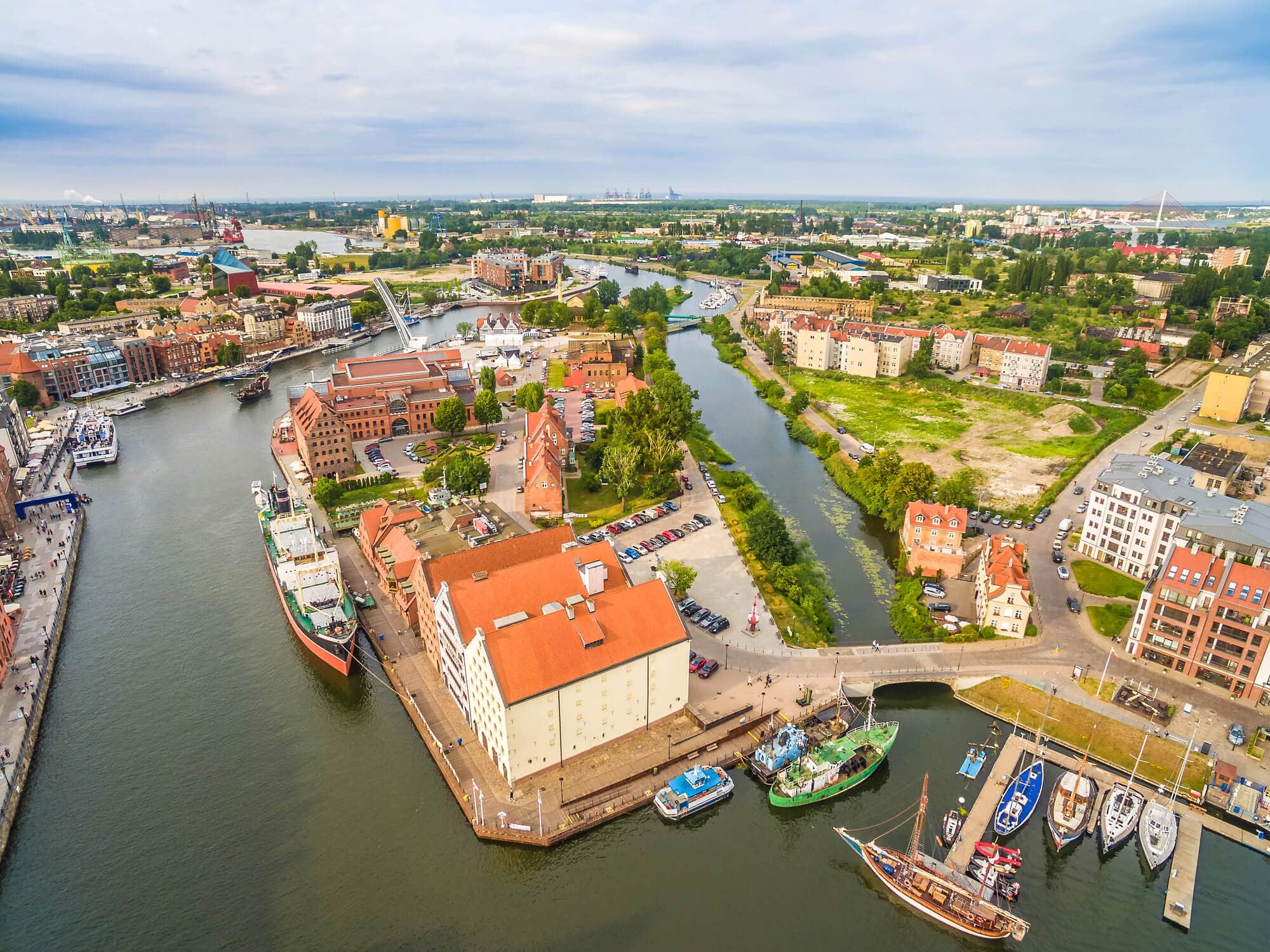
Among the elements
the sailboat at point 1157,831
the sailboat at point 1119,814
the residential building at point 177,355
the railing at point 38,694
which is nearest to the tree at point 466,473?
the railing at point 38,694

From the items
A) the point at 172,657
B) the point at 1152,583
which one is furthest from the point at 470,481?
the point at 1152,583

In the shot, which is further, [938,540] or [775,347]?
[775,347]

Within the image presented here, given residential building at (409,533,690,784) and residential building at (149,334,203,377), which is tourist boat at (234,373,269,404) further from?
residential building at (409,533,690,784)

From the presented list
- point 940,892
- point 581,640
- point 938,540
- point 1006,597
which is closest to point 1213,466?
point 938,540

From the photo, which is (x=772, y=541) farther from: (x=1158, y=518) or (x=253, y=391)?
(x=253, y=391)

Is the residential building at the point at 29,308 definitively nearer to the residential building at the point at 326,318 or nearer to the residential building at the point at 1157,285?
the residential building at the point at 326,318

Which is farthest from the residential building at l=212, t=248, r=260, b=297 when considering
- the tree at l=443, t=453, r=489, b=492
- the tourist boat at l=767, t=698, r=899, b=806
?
the tourist boat at l=767, t=698, r=899, b=806
